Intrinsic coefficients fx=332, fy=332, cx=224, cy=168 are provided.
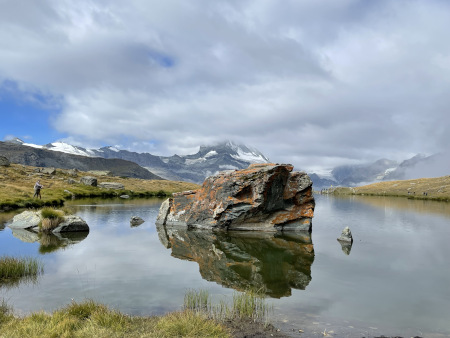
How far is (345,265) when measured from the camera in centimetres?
1950

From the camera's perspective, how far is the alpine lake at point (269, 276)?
11.8 m

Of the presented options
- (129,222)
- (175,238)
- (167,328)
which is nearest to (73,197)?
(129,222)

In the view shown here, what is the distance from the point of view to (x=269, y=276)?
16688 mm

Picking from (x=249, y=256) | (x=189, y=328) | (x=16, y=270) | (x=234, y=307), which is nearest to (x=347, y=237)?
(x=249, y=256)

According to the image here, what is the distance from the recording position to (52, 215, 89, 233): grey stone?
28.4 m

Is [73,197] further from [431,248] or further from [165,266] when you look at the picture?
[431,248]

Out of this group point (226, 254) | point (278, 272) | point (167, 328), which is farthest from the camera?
point (226, 254)

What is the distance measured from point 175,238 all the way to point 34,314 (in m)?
17.7

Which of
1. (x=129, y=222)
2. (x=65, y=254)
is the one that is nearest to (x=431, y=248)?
(x=65, y=254)

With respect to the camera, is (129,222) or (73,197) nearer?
(129,222)

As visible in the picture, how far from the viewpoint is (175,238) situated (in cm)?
2777

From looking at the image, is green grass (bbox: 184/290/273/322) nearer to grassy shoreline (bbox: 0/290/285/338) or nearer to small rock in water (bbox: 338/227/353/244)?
grassy shoreline (bbox: 0/290/285/338)

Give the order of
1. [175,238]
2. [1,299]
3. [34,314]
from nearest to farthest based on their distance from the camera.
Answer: [34,314], [1,299], [175,238]

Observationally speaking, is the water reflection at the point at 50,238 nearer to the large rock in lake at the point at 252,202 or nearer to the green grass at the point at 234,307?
the large rock in lake at the point at 252,202
